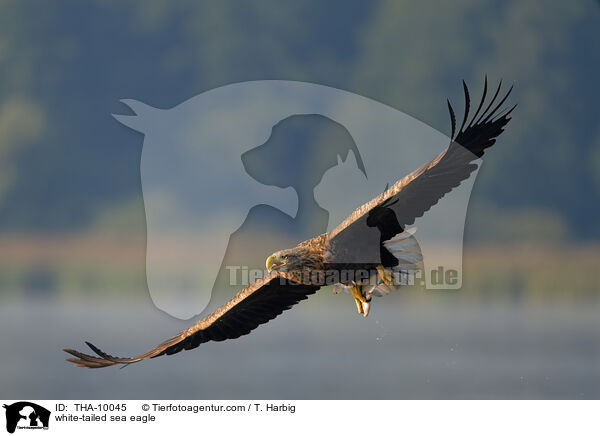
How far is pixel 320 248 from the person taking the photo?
16.7ft

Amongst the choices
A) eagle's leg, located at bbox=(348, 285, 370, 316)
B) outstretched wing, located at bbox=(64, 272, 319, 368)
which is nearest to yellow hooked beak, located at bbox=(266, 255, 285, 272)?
outstretched wing, located at bbox=(64, 272, 319, 368)

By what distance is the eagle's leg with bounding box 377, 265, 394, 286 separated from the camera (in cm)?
552

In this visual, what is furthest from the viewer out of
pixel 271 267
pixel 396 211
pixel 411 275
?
pixel 411 275

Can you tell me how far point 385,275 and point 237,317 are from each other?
1245mm

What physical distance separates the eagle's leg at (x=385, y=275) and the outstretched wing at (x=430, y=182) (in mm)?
611

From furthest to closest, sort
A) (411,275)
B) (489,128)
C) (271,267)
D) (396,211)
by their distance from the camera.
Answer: (411,275)
(271,267)
(396,211)
(489,128)

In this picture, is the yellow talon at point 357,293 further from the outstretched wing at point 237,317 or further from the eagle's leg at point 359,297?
the outstretched wing at point 237,317

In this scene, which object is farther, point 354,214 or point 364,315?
point 364,315

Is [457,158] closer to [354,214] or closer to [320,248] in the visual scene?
[354,214]

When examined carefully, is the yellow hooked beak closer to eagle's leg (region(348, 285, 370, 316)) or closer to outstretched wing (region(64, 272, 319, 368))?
outstretched wing (region(64, 272, 319, 368))

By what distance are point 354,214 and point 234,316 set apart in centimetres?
155
